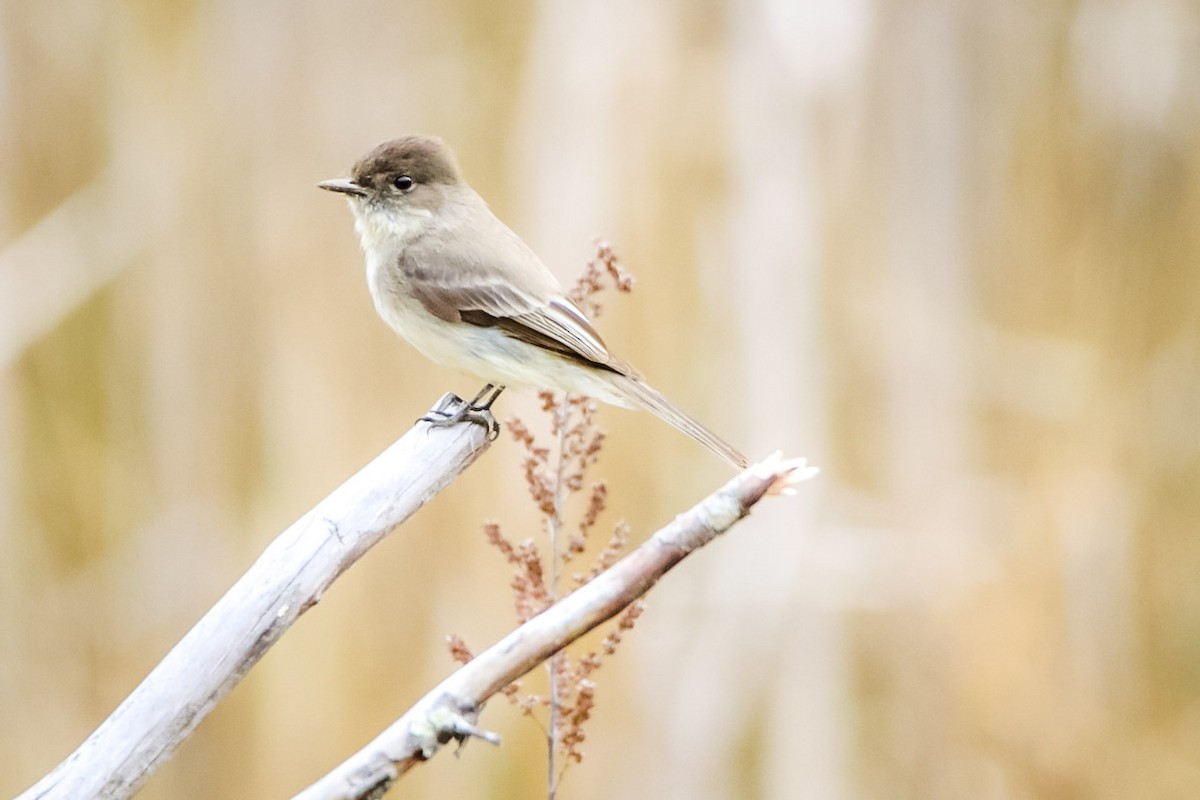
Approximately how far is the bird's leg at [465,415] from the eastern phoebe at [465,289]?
0.27 feet

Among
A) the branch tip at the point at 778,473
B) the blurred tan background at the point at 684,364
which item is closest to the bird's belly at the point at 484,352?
the blurred tan background at the point at 684,364

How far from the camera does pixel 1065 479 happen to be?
11.8 feet

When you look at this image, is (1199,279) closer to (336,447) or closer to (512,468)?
(512,468)

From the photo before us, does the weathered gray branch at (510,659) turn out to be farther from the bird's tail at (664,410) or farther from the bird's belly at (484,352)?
the bird's belly at (484,352)

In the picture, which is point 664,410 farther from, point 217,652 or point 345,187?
point 217,652

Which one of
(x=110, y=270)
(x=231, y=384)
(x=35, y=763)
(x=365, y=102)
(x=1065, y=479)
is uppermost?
(x=365, y=102)

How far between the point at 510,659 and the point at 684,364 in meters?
2.43

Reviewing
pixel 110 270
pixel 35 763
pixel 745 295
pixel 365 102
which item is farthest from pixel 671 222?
pixel 35 763

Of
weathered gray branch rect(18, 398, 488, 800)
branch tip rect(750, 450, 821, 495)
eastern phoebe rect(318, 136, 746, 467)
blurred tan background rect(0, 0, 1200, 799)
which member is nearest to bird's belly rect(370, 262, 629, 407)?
eastern phoebe rect(318, 136, 746, 467)

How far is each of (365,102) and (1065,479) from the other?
7.27 feet

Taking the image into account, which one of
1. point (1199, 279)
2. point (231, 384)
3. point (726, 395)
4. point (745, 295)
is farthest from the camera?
point (1199, 279)

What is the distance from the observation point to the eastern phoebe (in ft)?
8.29

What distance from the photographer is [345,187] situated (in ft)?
9.59

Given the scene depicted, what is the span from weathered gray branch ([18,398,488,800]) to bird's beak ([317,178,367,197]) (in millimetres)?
1477
